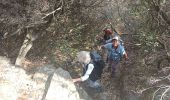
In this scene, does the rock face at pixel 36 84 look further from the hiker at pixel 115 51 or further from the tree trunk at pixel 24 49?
the hiker at pixel 115 51

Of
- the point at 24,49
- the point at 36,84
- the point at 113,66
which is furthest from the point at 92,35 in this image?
the point at 36,84

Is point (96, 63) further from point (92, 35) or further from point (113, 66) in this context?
point (92, 35)

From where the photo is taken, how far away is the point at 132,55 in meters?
11.9

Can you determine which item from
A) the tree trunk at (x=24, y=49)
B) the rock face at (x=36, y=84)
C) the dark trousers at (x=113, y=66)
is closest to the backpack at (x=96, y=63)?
the rock face at (x=36, y=84)

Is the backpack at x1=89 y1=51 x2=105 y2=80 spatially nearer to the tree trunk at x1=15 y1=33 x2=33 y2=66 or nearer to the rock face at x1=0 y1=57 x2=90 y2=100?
the rock face at x1=0 y1=57 x2=90 y2=100

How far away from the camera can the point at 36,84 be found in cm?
998

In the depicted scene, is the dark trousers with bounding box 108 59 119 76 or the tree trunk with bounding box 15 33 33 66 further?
the tree trunk with bounding box 15 33 33 66

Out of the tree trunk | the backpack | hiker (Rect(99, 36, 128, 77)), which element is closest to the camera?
the backpack

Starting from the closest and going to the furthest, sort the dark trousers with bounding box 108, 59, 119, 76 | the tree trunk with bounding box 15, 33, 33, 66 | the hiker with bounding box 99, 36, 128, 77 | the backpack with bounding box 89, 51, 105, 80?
the backpack with bounding box 89, 51, 105, 80 → the hiker with bounding box 99, 36, 128, 77 → the dark trousers with bounding box 108, 59, 119, 76 → the tree trunk with bounding box 15, 33, 33, 66

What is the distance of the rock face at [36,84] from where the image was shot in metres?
9.28

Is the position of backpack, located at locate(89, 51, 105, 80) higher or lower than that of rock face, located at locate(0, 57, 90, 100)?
higher

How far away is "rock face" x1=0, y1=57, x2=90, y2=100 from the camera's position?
9281 mm

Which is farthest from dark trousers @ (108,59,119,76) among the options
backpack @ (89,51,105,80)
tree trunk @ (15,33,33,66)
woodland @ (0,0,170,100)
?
tree trunk @ (15,33,33,66)

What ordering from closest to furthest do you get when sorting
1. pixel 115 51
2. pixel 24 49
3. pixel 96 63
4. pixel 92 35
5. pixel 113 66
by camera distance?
pixel 96 63
pixel 115 51
pixel 113 66
pixel 24 49
pixel 92 35
